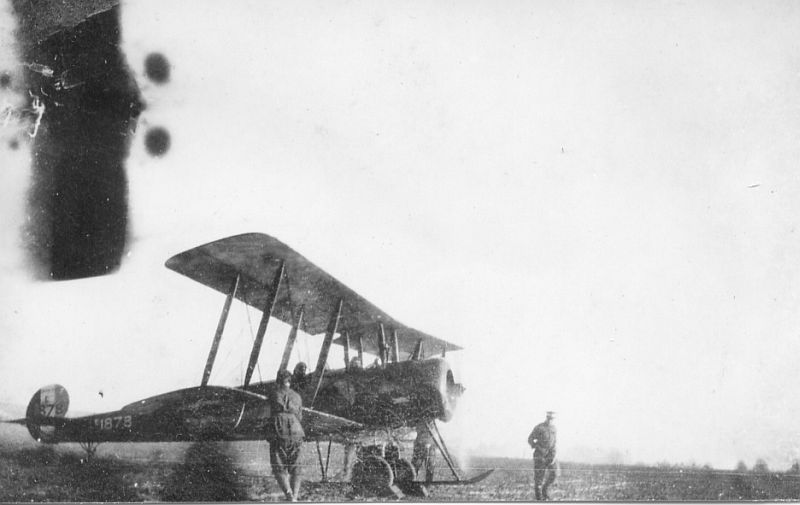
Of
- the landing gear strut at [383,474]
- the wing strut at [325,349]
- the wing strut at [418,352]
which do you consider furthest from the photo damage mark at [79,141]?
the wing strut at [418,352]

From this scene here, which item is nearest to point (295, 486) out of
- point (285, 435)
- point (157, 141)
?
point (285, 435)

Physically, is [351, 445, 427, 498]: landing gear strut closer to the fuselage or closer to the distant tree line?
the fuselage

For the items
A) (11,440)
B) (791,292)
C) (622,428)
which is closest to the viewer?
(11,440)

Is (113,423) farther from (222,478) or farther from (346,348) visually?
(346,348)

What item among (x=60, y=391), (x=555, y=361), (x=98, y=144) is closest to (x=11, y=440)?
(x=60, y=391)

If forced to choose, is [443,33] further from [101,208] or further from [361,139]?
[101,208]

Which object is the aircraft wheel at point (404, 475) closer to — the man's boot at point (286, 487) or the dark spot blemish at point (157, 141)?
the man's boot at point (286, 487)
